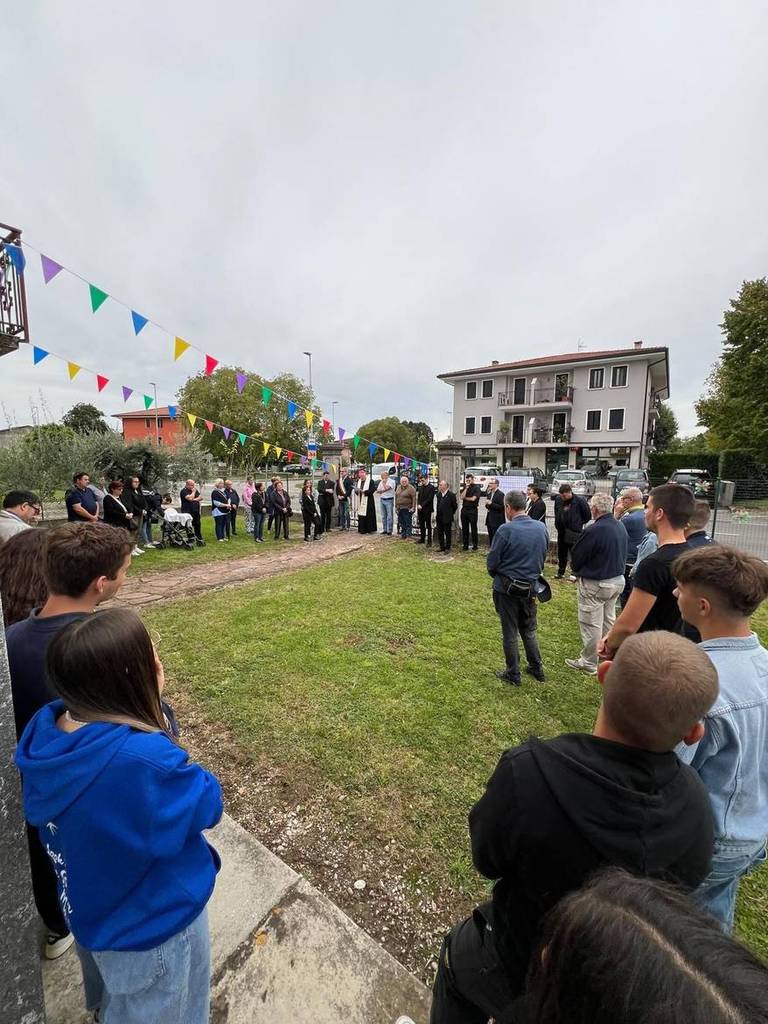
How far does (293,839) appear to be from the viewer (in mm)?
2469

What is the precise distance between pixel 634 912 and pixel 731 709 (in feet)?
3.84

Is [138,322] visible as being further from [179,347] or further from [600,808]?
[600,808]

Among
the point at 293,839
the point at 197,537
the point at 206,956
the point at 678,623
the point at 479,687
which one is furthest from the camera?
the point at 197,537

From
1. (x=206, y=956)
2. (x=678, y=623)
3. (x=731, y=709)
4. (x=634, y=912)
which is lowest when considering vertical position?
(x=206, y=956)

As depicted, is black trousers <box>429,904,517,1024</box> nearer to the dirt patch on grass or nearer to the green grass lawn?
the dirt patch on grass

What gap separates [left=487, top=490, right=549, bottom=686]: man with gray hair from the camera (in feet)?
12.7

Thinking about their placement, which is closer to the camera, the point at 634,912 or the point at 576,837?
the point at 634,912

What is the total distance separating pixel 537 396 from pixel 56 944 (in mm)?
37092

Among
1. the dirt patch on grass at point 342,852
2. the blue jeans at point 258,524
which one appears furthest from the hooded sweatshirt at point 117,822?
the blue jeans at point 258,524

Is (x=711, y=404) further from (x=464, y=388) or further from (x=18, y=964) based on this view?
(x=18, y=964)

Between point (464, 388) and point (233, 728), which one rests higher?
point (464, 388)

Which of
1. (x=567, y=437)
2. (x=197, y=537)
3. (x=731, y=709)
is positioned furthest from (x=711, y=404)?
(x=731, y=709)

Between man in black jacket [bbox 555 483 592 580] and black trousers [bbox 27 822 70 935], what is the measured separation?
7.27 meters

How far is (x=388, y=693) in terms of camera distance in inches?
154
